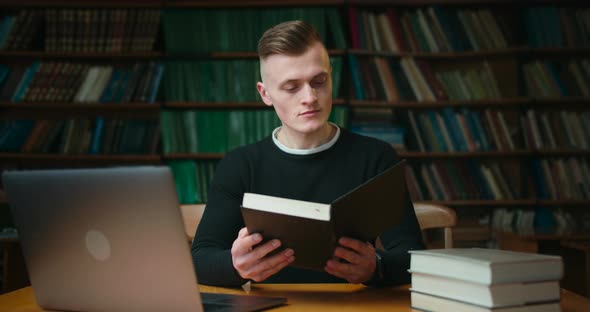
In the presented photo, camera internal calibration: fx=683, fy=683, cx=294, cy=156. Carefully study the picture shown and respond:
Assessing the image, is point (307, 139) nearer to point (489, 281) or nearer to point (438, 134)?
point (489, 281)

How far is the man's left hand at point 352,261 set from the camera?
1.25 m

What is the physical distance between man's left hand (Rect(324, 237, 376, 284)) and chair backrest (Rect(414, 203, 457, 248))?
0.55m

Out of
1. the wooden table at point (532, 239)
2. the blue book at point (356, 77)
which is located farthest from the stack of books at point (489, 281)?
the blue book at point (356, 77)

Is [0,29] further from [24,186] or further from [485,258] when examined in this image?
[485,258]

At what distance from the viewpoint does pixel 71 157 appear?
4.12 meters

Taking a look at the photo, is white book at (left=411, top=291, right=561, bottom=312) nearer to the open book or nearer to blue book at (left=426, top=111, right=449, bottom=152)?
the open book

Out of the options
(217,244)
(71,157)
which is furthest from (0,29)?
(217,244)

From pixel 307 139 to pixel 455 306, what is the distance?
2.44 feet

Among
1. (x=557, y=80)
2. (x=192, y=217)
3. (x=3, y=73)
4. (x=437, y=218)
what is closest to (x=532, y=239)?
(x=557, y=80)

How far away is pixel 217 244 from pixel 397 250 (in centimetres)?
42

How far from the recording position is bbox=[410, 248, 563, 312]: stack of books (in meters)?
1.01

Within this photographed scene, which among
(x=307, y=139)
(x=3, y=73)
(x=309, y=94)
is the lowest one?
(x=307, y=139)

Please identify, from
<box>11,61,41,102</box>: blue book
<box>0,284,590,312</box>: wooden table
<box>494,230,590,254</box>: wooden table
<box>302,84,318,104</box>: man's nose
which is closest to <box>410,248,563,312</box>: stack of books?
<box>0,284,590,312</box>: wooden table

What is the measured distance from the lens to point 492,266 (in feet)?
3.29
